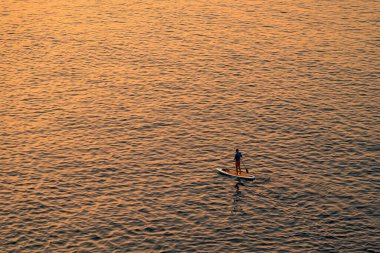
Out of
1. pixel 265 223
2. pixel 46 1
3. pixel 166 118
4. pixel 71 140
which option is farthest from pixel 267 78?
pixel 46 1

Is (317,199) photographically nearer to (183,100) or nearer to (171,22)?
(183,100)

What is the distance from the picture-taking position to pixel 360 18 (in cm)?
14588

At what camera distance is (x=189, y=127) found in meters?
98.7

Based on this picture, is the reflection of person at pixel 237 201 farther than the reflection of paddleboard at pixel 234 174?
No

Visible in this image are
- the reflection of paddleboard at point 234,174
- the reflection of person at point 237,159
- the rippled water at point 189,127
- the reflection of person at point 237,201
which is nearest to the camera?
the rippled water at point 189,127

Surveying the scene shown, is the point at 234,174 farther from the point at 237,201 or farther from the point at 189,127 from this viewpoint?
the point at 189,127

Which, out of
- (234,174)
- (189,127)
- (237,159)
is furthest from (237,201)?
(189,127)

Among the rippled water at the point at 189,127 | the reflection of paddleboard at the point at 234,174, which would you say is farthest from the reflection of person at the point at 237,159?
the rippled water at the point at 189,127

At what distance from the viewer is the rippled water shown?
7431cm

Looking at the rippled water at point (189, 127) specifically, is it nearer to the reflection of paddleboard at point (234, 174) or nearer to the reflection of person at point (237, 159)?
the reflection of paddleboard at point (234, 174)

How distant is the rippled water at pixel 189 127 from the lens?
7431cm

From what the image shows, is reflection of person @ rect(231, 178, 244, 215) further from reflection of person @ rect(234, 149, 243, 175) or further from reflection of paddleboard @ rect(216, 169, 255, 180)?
reflection of person @ rect(234, 149, 243, 175)

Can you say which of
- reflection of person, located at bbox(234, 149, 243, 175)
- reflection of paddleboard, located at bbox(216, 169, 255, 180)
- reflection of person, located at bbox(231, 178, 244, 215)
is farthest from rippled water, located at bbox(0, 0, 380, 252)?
reflection of person, located at bbox(234, 149, 243, 175)

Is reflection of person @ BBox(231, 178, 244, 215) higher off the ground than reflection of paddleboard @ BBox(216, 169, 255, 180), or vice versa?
reflection of paddleboard @ BBox(216, 169, 255, 180)
